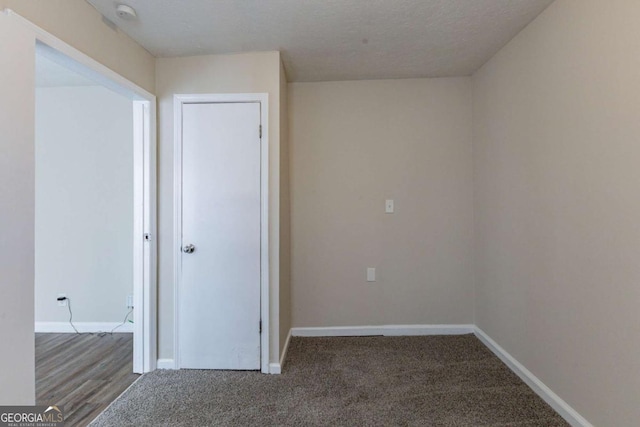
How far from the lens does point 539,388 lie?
1.88 m

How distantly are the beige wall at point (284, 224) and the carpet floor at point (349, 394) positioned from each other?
1.13 ft

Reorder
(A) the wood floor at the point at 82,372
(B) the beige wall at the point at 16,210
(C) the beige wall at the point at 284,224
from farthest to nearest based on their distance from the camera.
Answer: (C) the beige wall at the point at 284,224
(A) the wood floor at the point at 82,372
(B) the beige wall at the point at 16,210

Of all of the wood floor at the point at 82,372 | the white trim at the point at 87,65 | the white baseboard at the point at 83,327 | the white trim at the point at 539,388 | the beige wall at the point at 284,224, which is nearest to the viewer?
the white trim at the point at 87,65

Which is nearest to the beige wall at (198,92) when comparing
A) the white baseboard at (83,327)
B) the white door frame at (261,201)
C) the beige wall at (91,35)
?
the white door frame at (261,201)

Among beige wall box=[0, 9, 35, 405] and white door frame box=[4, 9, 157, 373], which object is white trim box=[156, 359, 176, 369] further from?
beige wall box=[0, 9, 35, 405]

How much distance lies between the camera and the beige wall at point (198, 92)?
2.23 m

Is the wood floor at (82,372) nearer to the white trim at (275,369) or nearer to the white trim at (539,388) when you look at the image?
the white trim at (275,369)

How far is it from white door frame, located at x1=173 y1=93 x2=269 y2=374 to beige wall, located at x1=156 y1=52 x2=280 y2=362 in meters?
0.03

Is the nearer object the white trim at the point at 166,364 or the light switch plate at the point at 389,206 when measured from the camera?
the white trim at the point at 166,364

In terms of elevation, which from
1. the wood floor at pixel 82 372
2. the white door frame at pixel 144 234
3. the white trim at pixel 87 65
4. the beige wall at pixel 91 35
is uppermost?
the beige wall at pixel 91 35

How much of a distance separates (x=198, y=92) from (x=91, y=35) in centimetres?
70

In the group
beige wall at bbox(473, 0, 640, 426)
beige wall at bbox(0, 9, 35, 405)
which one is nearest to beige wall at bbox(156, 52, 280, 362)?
beige wall at bbox(0, 9, 35, 405)

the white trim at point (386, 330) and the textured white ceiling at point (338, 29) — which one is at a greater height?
the textured white ceiling at point (338, 29)

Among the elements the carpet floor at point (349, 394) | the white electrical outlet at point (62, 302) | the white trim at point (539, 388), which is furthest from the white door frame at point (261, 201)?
the white trim at point (539, 388)
